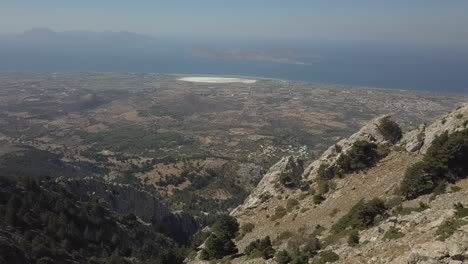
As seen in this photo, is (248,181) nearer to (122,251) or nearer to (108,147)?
(122,251)

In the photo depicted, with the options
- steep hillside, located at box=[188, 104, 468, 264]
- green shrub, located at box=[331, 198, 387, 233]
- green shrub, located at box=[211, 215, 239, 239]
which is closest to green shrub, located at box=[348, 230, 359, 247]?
steep hillside, located at box=[188, 104, 468, 264]

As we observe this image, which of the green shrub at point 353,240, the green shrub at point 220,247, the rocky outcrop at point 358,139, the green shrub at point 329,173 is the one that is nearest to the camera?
the green shrub at point 353,240

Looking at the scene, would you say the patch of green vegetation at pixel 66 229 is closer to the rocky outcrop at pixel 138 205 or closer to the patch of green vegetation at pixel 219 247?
the patch of green vegetation at pixel 219 247

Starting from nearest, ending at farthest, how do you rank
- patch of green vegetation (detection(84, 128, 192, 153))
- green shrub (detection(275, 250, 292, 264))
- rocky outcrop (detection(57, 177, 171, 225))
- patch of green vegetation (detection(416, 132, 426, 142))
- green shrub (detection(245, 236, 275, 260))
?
1. green shrub (detection(275, 250, 292, 264))
2. green shrub (detection(245, 236, 275, 260))
3. patch of green vegetation (detection(416, 132, 426, 142))
4. rocky outcrop (detection(57, 177, 171, 225))
5. patch of green vegetation (detection(84, 128, 192, 153))

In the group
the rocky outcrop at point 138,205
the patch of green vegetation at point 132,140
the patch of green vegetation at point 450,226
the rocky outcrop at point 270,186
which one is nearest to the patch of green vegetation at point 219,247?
the rocky outcrop at point 270,186

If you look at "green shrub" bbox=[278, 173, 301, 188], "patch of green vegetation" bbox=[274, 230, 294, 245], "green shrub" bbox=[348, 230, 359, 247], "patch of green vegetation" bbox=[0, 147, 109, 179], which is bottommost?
"patch of green vegetation" bbox=[0, 147, 109, 179]

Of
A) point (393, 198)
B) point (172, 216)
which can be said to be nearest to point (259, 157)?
point (172, 216)

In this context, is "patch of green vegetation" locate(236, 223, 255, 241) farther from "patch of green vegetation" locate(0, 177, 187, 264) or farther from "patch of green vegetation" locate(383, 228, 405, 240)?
"patch of green vegetation" locate(383, 228, 405, 240)
